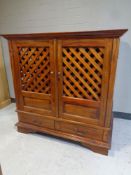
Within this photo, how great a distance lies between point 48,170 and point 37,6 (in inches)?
87.6

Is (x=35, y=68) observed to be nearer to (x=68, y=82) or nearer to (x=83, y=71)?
(x=68, y=82)

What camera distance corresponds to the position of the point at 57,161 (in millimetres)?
1483

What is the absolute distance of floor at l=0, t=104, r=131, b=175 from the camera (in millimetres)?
1373

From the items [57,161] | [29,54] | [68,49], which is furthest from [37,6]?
[57,161]

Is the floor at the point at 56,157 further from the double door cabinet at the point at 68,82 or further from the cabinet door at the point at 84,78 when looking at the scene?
the cabinet door at the point at 84,78

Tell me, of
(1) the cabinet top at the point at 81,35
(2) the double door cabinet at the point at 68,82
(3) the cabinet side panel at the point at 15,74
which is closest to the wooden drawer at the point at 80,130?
(2) the double door cabinet at the point at 68,82

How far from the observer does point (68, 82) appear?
1537mm

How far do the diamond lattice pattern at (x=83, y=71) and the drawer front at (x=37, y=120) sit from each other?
0.47 m

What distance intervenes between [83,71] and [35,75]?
0.59m

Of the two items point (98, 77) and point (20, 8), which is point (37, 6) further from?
point (98, 77)

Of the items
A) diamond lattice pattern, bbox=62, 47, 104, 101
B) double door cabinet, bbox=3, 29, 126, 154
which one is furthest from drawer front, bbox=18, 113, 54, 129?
diamond lattice pattern, bbox=62, 47, 104, 101

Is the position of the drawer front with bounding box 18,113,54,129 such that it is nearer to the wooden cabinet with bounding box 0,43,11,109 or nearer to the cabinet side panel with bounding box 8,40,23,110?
the cabinet side panel with bounding box 8,40,23,110

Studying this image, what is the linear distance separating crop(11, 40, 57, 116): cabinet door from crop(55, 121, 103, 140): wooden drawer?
173 mm

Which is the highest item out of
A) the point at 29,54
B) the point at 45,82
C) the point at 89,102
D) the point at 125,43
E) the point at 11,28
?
the point at 11,28
